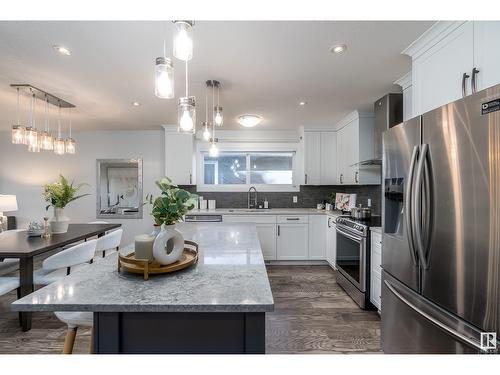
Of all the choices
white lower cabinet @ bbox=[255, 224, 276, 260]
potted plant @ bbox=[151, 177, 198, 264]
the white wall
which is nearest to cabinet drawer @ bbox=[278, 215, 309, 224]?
white lower cabinet @ bbox=[255, 224, 276, 260]

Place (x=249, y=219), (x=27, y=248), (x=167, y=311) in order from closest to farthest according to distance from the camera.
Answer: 1. (x=167, y=311)
2. (x=27, y=248)
3. (x=249, y=219)

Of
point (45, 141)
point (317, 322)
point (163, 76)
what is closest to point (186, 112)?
point (163, 76)

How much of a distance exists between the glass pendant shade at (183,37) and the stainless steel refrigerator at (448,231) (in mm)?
1235

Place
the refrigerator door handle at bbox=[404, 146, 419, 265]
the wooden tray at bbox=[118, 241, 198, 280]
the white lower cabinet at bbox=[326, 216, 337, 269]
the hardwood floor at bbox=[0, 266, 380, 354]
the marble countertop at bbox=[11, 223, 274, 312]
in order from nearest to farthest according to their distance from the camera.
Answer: the marble countertop at bbox=[11, 223, 274, 312], the wooden tray at bbox=[118, 241, 198, 280], the refrigerator door handle at bbox=[404, 146, 419, 265], the hardwood floor at bbox=[0, 266, 380, 354], the white lower cabinet at bbox=[326, 216, 337, 269]

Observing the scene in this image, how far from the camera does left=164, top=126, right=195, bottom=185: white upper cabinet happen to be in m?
4.29

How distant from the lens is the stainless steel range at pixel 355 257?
2594 millimetres

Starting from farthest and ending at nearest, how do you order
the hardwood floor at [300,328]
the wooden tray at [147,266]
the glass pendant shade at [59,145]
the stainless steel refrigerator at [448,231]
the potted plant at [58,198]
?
the glass pendant shade at [59,145] → the potted plant at [58,198] → the hardwood floor at [300,328] → the wooden tray at [147,266] → the stainless steel refrigerator at [448,231]

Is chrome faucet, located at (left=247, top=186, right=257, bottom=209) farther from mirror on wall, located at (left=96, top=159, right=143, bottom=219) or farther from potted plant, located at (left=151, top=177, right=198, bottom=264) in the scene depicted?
potted plant, located at (left=151, top=177, right=198, bottom=264)

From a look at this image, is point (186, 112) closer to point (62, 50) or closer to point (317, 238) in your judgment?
point (62, 50)

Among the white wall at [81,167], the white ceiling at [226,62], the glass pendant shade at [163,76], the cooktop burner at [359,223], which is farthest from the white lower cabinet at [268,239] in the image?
the glass pendant shade at [163,76]

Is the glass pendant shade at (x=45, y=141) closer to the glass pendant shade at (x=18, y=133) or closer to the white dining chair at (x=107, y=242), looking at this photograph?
the glass pendant shade at (x=18, y=133)

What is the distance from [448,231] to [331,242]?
2.66 m

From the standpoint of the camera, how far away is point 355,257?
2891 millimetres

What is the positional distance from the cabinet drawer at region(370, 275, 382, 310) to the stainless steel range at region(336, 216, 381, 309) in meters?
0.05
